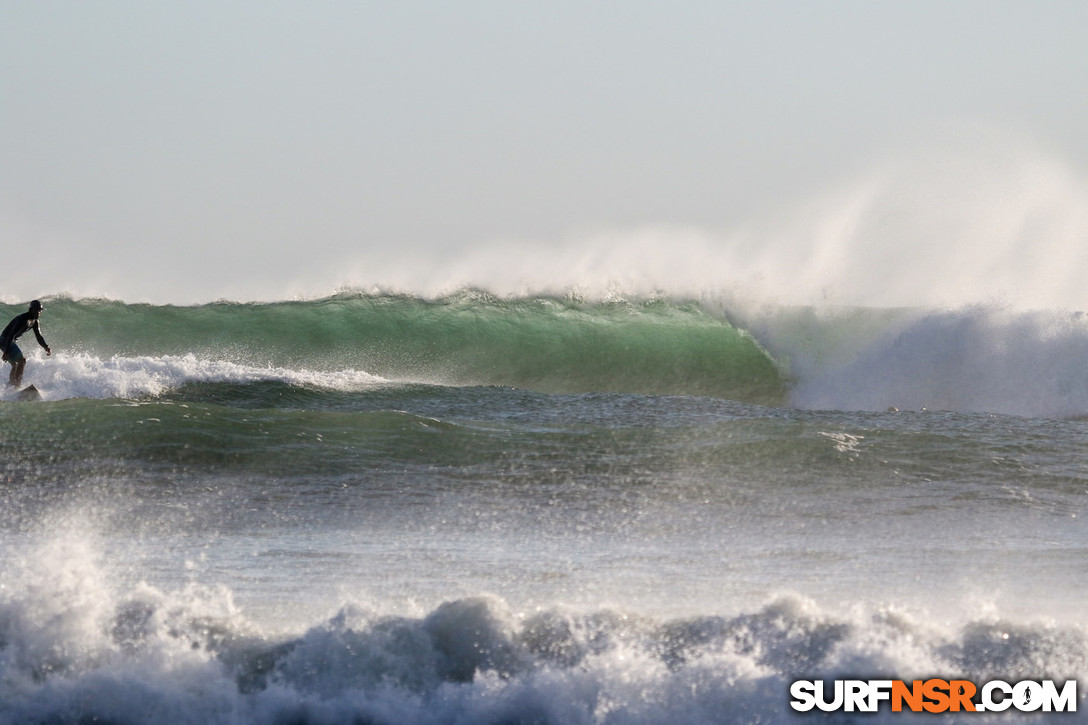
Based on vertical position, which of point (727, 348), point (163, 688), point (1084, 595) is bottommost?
point (163, 688)

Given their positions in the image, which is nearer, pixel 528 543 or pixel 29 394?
pixel 528 543

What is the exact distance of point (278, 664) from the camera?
4.68 m

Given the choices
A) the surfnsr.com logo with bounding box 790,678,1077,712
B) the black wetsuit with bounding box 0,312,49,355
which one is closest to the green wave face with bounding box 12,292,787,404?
the black wetsuit with bounding box 0,312,49,355

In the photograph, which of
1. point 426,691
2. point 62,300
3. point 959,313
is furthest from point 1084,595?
point 62,300

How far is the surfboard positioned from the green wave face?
580 cm

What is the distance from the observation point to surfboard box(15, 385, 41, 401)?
12.9 metres

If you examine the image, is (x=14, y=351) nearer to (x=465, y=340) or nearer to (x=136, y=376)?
(x=136, y=376)

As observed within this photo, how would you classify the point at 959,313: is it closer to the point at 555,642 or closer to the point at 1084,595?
the point at 1084,595

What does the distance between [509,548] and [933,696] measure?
9.66 feet

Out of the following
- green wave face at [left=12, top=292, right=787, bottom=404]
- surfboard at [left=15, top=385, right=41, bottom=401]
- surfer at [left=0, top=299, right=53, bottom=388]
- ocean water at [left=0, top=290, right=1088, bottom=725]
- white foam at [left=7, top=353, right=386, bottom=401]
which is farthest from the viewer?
green wave face at [left=12, top=292, right=787, bottom=404]

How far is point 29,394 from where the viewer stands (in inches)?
513

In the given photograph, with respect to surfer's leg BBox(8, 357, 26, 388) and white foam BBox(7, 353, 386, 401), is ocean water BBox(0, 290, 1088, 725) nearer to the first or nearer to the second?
white foam BBox(7, 353, 386, 401)

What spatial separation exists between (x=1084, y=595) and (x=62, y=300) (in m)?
21.0

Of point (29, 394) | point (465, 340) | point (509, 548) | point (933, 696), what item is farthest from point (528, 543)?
point (465, 340)
